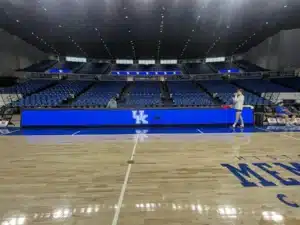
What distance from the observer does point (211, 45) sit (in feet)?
75.0

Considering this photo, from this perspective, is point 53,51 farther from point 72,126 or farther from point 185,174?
point 185,174

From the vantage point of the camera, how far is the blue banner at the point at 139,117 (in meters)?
8.62

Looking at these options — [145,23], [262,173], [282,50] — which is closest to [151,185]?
[262,173]

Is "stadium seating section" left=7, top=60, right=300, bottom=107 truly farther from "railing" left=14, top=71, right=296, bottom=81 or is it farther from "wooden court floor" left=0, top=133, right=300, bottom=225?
"wooden court floor" left=0, top=133, right=300, bottom=225

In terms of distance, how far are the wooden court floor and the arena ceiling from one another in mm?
10701

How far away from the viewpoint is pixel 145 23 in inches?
617

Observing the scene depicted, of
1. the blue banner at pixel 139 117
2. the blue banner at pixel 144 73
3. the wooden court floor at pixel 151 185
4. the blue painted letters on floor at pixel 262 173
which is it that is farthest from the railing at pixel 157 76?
the blue painted letters on floor at pixel 262 173

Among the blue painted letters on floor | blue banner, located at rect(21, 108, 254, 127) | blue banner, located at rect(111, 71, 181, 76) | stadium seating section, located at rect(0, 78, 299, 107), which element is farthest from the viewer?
blue banner, located at rect(111, 71, 181, 76)

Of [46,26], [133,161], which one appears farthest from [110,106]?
[46,26]

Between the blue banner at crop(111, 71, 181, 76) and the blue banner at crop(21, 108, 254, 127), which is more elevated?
the blue banner at crop(111, 71, 181, 76)

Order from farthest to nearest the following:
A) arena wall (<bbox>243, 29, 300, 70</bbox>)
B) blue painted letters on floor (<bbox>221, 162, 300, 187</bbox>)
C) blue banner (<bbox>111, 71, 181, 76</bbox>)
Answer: blue banner (<bbox>111, 71, 181, 76</bbox>), arena wall (<bbox>243, 29, 300, 70</bbox>), blue painted letters on floor (<bbox>221, 162, 300, 187</bbox>)

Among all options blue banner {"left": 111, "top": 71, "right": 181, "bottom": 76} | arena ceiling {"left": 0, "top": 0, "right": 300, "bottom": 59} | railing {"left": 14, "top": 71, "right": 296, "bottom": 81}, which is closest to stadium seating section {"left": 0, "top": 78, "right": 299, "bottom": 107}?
railing {"left": 14, "top": 71, "right": 296, "bottom": 81}

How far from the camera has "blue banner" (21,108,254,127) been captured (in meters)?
8.62

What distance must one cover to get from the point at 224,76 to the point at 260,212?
26.8 m
